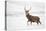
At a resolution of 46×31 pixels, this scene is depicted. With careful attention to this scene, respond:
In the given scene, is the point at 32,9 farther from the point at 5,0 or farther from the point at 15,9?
the point at 5,0

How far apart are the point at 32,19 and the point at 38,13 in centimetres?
19

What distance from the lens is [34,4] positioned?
1860 millimetres

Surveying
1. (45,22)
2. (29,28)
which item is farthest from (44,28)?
(29,28)

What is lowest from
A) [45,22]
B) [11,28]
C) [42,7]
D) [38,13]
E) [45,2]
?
[11,28]

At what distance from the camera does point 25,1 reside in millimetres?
1841

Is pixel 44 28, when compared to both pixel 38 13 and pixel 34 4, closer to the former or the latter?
pixel 38 13

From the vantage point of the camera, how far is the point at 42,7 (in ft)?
6.15

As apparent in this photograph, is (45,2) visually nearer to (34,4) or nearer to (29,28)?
(34,4)

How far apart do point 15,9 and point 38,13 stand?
1.69 ft

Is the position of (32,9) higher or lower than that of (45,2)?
lower

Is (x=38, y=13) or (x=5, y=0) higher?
(x=5, y=0)

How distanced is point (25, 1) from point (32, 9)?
23 cm
